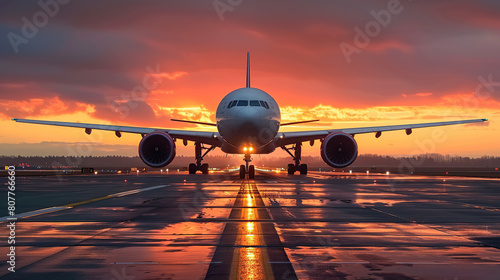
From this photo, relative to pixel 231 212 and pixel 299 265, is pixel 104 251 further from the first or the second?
pixel 231 212

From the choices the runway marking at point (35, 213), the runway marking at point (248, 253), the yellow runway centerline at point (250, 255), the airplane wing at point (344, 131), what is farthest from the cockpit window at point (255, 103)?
the yellow runway centerline at point (250, 255)

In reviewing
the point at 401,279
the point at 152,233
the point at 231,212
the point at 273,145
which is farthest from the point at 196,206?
the point at 273,145

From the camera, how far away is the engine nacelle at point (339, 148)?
126ft

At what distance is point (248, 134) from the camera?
3459 centimetres

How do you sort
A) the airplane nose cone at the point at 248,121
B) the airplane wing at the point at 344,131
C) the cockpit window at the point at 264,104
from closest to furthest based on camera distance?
1. the airplane nose cone at the point at 248,121
2. the cockpit window at the point at 264,104
3. the airplane wing at the point at 344,131

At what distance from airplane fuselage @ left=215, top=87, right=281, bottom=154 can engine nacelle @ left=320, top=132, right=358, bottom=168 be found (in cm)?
385

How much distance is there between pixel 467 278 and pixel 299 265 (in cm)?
201

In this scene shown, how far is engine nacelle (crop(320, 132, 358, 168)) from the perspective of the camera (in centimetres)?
3838

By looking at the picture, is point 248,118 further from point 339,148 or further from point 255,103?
point 339,148

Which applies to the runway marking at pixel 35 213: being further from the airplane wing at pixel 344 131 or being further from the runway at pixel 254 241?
the airplane wing at pixel 344 131

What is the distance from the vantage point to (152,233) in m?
10.4

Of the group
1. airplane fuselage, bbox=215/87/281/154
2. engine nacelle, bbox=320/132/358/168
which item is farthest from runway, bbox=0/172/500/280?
engine nacelle, bbox=320/132/358/168

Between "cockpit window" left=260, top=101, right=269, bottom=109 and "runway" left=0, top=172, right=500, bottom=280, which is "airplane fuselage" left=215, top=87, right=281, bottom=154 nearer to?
"cockpit window" left=260, top=101, right=269, bottom=109

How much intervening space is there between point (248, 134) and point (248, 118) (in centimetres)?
137
